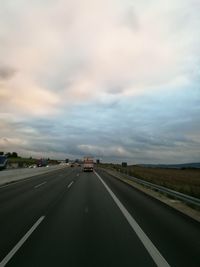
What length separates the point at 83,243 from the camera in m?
9.73

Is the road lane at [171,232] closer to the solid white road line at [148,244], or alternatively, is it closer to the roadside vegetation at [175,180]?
the solid white road line at [148,244]

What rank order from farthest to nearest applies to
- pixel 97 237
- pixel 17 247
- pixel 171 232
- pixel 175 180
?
1. pixel 175 180
2. pixel 171 232
3. pixel 97 237
4. pixel 17 247

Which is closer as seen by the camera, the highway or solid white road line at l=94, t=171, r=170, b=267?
solid white road line at l=94, t=171, r=170, b=267

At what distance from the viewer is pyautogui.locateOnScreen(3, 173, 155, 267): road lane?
7.95 meters

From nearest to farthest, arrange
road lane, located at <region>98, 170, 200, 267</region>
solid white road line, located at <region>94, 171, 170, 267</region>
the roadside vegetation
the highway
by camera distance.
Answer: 1. solid white road line, located at <region>94, 171, 170, 267</region>
2. the highway
3. road lane, located at <region>98, 170, 200, 267</region>
4. the roadside vegetation

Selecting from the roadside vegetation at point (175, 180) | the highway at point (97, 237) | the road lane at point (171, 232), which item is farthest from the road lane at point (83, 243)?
the roadside vegetation at point (175, 180)

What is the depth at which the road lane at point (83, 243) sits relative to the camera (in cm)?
Result: 795

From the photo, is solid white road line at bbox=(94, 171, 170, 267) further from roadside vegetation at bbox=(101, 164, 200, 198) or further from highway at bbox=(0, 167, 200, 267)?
roadside vegetation at bbox=(101, 164, 200, 198)

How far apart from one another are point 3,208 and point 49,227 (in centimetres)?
556

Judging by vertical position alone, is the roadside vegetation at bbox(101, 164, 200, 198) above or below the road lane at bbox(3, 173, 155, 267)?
above

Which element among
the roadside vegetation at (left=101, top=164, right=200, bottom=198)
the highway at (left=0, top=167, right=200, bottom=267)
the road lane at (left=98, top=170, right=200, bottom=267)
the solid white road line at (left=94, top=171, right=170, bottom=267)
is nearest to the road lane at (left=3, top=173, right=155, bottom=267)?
the highway at (left=0, top=167, right=200, bottom=267)

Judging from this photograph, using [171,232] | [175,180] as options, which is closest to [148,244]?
[171,232]

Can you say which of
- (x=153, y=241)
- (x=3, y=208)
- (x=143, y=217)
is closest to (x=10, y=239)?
(x=153, y=241)

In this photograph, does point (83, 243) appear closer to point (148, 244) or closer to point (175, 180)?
point (148, 244)
